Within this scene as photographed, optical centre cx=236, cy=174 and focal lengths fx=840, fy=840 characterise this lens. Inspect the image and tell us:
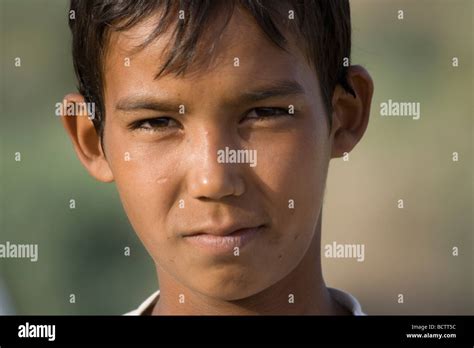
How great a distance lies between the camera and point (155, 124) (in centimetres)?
154

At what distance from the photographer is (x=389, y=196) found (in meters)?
3.07

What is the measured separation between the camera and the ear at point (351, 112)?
1.70 meters

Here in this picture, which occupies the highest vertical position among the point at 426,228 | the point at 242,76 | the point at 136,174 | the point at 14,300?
the point at 242,76

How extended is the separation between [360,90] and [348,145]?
0.12 m

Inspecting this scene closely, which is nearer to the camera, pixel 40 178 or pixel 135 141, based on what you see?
pixel 135 141

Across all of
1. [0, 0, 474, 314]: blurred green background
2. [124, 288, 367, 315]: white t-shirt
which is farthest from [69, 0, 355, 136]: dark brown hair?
[0, 0, 474, 314]: blurred green background

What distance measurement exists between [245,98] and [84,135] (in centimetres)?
44

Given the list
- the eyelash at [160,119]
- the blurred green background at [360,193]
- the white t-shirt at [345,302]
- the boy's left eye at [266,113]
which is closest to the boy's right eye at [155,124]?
the eyelash at [160,119]

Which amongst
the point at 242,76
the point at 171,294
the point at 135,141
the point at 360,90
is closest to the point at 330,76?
the point at 360,90

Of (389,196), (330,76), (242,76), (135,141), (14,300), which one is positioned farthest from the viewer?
(389,196)

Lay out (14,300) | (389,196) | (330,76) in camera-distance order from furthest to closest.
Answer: (389,196), (14,300), (330,76)

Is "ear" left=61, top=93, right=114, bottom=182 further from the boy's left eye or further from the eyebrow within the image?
the boy's left eye

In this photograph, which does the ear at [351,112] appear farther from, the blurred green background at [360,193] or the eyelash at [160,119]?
the blurred green background at [360,193]
